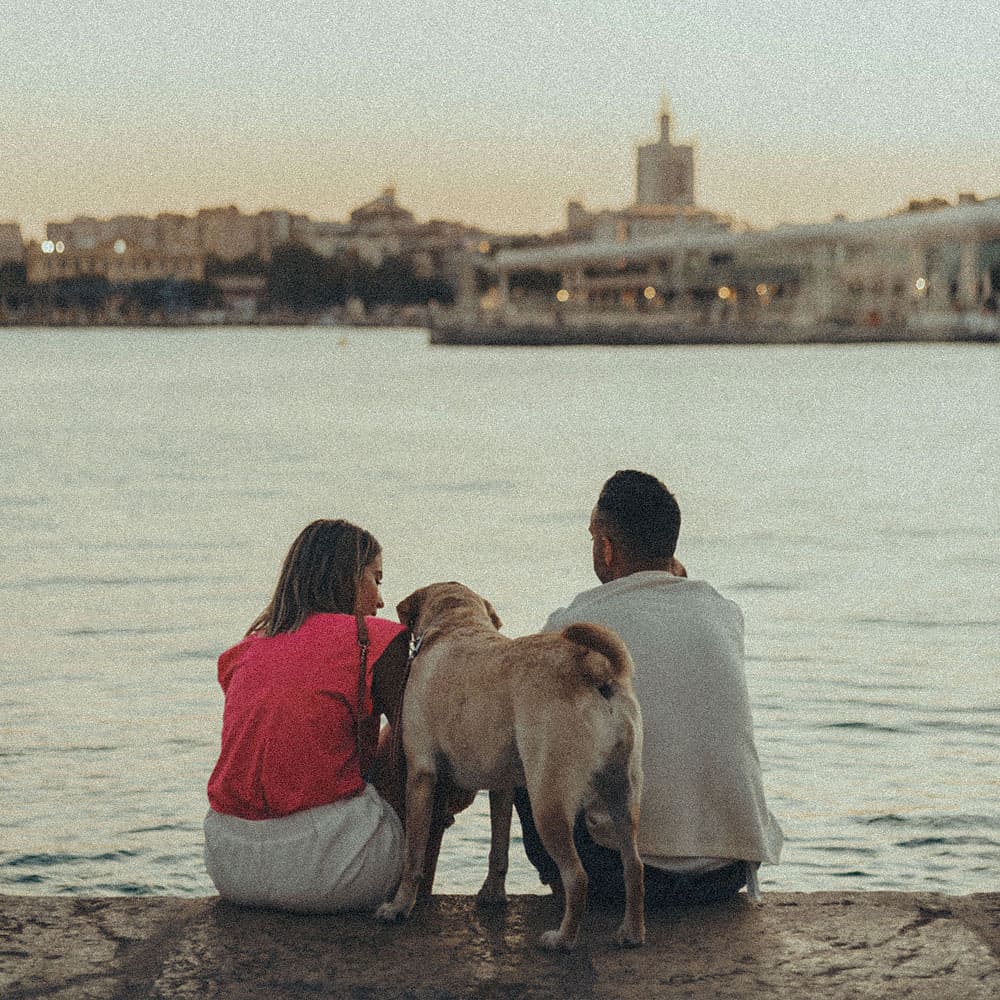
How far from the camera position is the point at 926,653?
11320 millimetres

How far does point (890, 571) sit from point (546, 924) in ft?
42.3

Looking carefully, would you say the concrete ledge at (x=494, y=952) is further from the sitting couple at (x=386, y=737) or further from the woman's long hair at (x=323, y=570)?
the woman's long hair at (x=323, y=570)

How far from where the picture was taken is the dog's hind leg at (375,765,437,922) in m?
3.69

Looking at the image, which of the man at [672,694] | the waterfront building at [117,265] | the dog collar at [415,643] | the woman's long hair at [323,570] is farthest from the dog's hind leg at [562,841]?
the waterfront building at [117,265]

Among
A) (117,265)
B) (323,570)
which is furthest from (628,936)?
(117,265)

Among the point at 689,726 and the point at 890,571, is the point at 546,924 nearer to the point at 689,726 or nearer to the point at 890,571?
the point at 689,726

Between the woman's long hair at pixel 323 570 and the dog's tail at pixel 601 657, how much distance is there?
0.62 m

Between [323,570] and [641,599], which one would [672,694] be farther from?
[323,570]

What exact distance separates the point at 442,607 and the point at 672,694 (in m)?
0.49

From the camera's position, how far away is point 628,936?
11.7ft


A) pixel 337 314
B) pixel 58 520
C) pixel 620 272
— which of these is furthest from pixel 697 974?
pixel 337 314

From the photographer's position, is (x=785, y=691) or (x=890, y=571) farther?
(x=890, y=571)

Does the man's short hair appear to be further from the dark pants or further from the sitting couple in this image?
the dark pants

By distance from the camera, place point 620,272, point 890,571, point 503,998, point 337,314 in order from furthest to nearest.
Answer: point 337,314 < point 620,272 < point 890,571 < point 503,998
